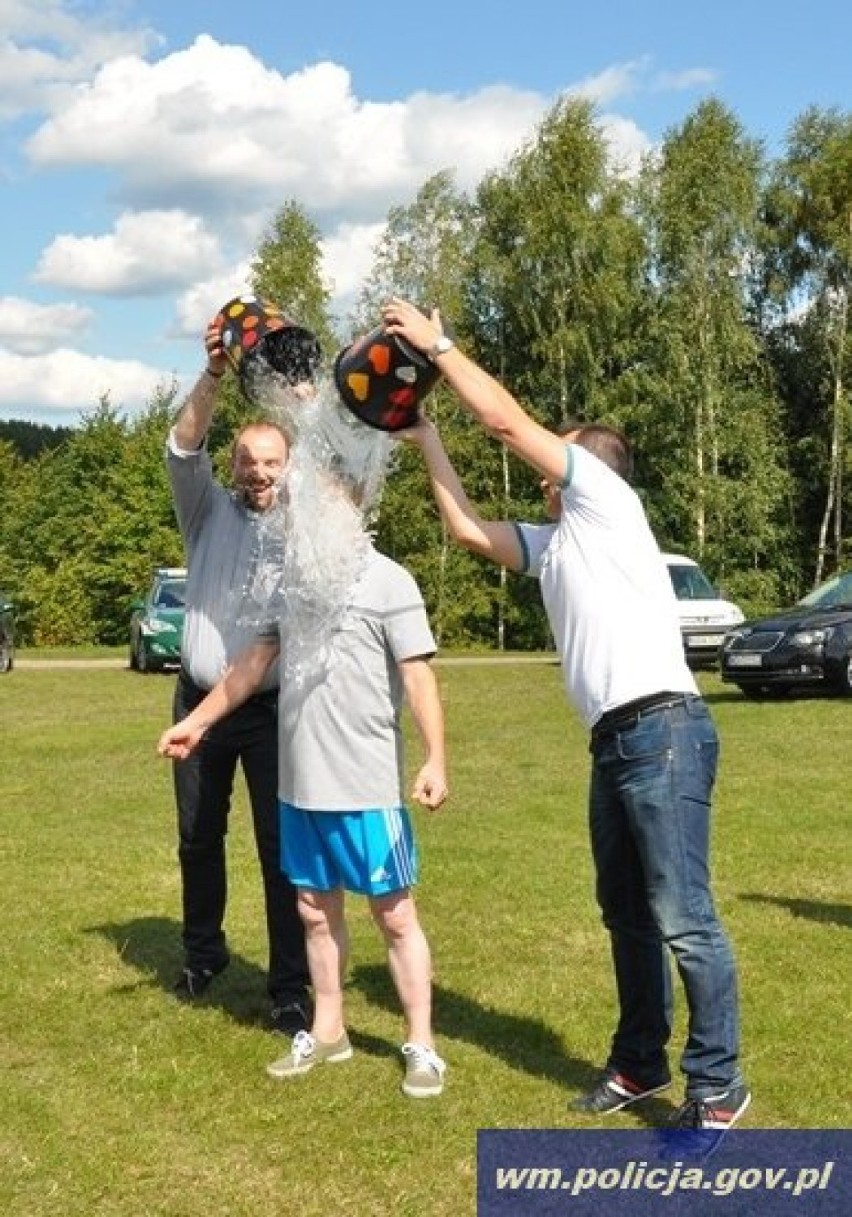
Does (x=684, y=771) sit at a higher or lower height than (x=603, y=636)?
lower

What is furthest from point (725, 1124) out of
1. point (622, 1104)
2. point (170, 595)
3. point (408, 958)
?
point (170, 595)

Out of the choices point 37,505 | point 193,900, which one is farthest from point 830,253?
point 193,900

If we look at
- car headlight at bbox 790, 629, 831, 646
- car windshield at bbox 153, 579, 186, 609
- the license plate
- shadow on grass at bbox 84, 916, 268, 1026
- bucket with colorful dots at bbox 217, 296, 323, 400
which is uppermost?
bucket with colorful dots at bbox 217, 296, 323, 400

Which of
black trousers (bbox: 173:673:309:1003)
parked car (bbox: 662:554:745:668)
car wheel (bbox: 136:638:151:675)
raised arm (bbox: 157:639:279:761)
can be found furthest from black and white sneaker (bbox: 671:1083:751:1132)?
car wheel (bbox: 136:638:151:675)

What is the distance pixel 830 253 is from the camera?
1501 inches

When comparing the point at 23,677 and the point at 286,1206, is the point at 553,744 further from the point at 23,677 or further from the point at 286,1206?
the point at 23,677

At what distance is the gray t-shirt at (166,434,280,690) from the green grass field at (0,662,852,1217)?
1.35 metres

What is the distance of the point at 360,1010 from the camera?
5.50 metres

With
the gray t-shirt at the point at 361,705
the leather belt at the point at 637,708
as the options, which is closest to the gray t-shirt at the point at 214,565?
the gray t-shirt at the point at 361,705

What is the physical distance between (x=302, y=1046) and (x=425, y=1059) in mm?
441

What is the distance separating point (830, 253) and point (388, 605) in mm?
36265

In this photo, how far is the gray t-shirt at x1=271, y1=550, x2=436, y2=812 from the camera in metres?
4.60

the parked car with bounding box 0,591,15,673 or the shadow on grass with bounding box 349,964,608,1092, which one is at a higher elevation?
the parked car with bounding box 0,591,15,673

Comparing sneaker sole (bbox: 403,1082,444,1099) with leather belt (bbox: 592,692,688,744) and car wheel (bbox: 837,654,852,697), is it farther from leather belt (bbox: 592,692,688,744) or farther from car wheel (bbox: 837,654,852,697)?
car wheel (bbox: 837,654,852,697)
